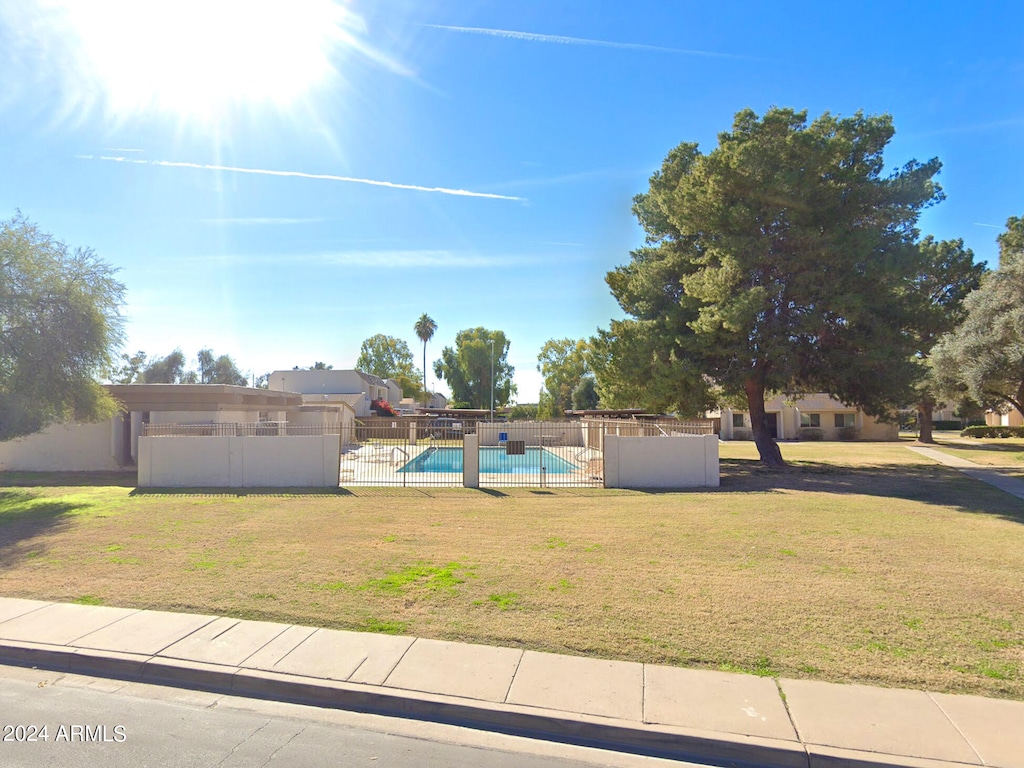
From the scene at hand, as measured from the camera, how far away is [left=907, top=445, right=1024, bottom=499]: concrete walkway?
17345 millimetres

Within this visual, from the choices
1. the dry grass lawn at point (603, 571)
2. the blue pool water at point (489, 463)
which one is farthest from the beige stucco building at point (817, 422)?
the dry grass lawn at point (603, 571)

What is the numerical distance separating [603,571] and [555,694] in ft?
11.9

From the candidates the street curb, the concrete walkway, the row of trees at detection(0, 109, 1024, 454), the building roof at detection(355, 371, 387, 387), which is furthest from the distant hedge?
the street curb

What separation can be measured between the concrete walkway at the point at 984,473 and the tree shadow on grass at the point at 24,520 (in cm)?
2138

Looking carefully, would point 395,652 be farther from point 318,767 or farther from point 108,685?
point 108,685

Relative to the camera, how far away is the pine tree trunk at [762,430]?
23750mm

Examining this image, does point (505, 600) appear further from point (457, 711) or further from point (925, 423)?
point (925, 423)

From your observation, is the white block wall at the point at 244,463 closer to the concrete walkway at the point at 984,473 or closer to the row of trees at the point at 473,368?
the concrete walkway at the point at 984,473

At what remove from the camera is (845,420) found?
4756 cm

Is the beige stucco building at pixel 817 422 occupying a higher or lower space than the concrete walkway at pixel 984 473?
higher

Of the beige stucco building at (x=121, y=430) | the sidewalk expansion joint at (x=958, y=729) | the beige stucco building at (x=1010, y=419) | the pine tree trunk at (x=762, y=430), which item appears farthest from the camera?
the beige stucco building at (x=1010, y=419)

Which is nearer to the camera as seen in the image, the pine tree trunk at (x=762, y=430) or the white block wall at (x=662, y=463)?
the white block wall at (x=662, y=463)

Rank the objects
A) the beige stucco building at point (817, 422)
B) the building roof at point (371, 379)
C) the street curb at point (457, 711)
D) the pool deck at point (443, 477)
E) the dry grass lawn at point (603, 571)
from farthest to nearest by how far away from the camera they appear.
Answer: the building roof at point (371, 379), the beige stucco building at point (817, 422), the pool deck at point (443, 477), the dry grass lawn at point (603, 571), the street curb at point (457, 711)

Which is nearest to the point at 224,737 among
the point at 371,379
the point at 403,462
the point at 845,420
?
the point at 403,462
